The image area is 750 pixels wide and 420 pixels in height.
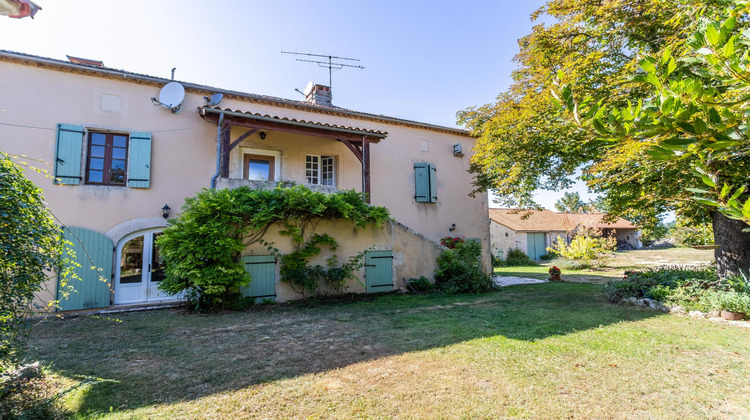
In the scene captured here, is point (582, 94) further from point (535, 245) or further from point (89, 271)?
point (535, 245)

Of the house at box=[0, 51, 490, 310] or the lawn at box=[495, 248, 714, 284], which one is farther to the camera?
the lawn at box=[495, 248, 714, 284]

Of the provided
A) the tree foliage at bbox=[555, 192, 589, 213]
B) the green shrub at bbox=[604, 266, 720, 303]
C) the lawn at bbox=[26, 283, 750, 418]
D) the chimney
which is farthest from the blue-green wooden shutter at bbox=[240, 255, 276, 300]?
the tree foliage at bbox=[555, 192, 589, 213]

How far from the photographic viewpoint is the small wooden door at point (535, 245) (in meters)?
25.0

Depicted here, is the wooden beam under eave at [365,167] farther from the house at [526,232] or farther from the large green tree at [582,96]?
the house at [526,232]

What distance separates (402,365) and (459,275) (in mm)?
6287

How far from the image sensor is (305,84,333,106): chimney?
12.4 metres

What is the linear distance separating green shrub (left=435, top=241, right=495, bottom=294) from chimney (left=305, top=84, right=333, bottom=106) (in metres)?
7.12

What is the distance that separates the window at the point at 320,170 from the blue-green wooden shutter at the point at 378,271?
288 centimetres

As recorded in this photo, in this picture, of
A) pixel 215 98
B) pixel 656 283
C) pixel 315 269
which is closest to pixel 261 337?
pixel 315 269

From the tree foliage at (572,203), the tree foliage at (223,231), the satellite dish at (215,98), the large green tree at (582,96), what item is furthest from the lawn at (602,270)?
the tree foliage at (572,203)

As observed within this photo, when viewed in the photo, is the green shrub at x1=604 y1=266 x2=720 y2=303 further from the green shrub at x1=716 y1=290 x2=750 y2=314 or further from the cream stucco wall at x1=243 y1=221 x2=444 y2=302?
the cream stucco wall at x1=243 y1=221 x2=444 y2=302

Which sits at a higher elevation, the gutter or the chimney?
the chimney

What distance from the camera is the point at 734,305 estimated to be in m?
5.94

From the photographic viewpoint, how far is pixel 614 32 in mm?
6930
